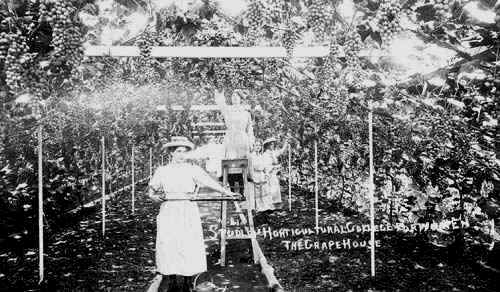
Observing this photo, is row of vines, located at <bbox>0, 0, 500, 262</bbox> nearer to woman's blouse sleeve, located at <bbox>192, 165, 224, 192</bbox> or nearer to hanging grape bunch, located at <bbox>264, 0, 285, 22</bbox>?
hanging grape bunch, located at <bbox>264, 0, 285, 22</bbox>

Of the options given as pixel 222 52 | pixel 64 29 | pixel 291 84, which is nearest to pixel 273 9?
pixel 222 52

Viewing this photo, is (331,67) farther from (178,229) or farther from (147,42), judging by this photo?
(178,229)

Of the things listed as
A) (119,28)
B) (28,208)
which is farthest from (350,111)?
(28,208)

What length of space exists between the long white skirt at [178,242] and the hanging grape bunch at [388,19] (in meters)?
2.53

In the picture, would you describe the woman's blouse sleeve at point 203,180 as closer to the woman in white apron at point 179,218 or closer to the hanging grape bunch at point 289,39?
the woman in white apron at point 179,218

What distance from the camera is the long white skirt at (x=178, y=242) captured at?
14.2 ft

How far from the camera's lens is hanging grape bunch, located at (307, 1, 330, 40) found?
3.53 m

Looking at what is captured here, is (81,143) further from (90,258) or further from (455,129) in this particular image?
(455,129)

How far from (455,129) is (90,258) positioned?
4.69 m

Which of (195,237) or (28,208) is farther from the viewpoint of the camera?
(28,208)

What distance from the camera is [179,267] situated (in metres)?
4.33

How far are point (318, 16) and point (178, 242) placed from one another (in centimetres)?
249

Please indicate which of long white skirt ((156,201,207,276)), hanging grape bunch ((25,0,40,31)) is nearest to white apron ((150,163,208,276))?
long white skirt ((156,201,207,276))

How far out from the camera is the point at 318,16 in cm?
357
